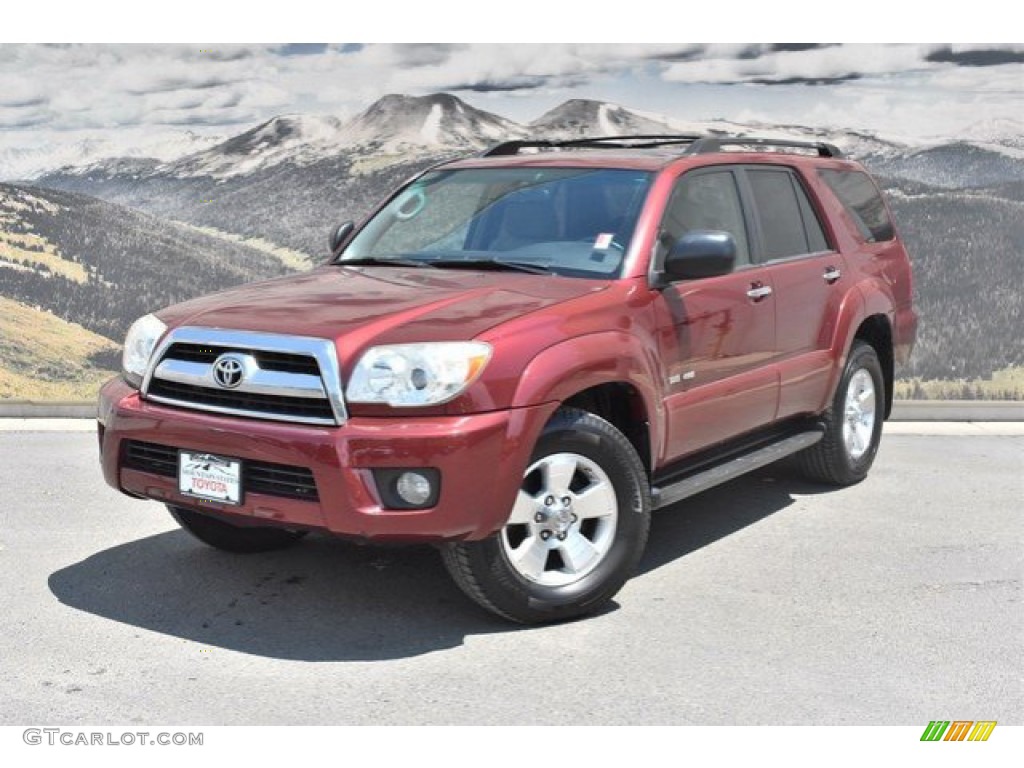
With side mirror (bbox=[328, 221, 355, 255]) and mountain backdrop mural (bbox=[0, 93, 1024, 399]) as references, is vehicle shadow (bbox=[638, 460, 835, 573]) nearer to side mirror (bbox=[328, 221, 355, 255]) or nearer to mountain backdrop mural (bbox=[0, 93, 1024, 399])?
side mirror (bbox=[328, 221, 355, 255])

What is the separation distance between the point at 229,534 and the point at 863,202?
410 cm

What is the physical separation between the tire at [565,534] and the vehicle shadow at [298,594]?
212mm

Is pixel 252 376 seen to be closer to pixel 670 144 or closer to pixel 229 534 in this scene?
pixel 229 534

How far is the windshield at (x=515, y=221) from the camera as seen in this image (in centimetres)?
543

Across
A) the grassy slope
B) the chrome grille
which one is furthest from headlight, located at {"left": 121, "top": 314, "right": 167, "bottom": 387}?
the grassy slope

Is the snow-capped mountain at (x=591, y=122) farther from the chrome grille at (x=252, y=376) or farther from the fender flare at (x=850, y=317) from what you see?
the chrome grille at (x=252, y=376)

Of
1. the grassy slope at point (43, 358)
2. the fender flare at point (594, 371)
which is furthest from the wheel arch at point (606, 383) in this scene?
the grassy slope at point (43, 358)

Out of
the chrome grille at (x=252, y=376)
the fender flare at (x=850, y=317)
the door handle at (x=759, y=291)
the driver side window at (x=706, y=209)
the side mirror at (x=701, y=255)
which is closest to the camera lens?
the chrome grille at (x=252, y=376)

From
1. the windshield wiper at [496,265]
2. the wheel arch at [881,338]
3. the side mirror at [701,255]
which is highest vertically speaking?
the side mirror at [701,255]

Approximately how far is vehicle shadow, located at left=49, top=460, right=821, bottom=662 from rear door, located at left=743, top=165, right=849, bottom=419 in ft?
2.85

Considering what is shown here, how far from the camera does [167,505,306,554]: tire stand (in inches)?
225

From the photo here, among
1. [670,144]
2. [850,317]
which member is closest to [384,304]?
[670,144]

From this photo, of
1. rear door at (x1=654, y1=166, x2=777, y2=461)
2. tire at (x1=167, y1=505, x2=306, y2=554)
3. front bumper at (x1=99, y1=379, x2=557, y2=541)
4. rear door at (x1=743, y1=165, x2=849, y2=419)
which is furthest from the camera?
rear door at (x1=743, y1=165, x2=849, y2=419)

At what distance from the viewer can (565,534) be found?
16.0ft
